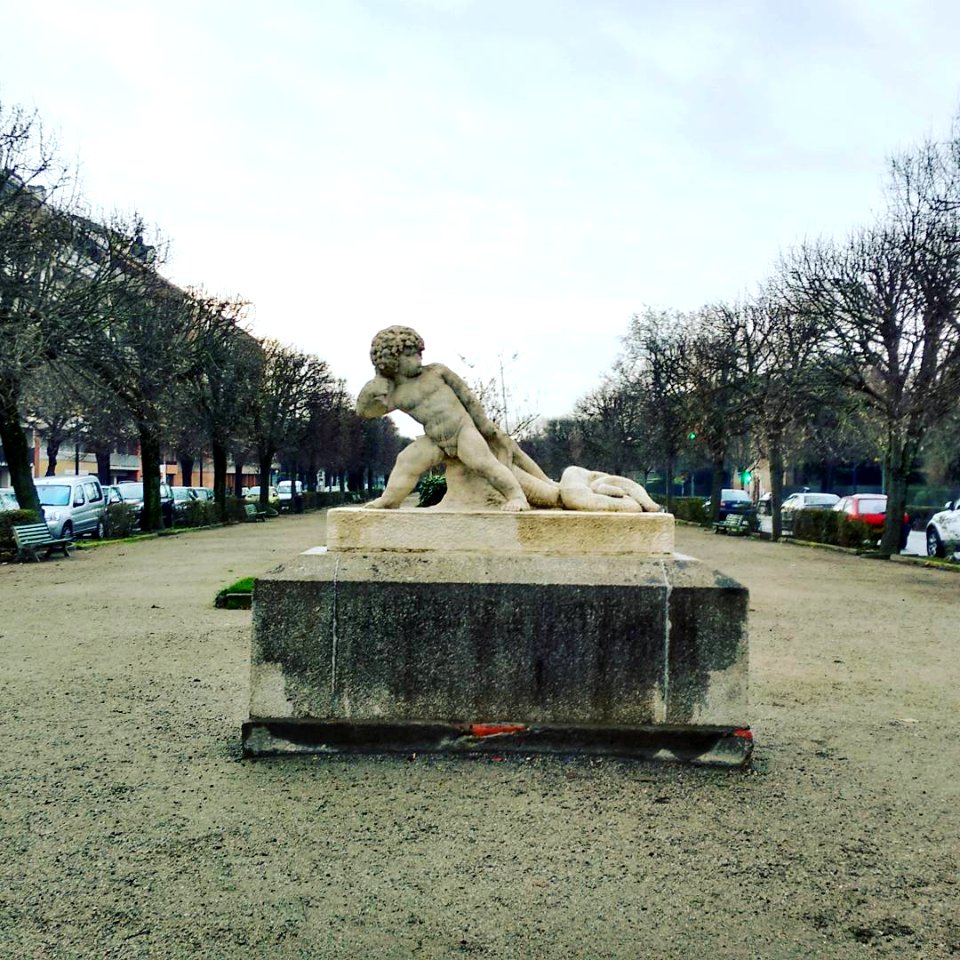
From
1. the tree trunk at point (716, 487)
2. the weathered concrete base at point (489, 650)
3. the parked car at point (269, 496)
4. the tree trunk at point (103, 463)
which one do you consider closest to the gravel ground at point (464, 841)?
the weathered concrete base at point (489, 650)

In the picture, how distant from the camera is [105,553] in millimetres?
20922

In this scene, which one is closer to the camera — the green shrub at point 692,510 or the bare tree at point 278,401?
the green shrub at point 692,510

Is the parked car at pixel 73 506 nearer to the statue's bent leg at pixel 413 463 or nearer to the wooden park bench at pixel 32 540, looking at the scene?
the wooden park bench at pixel 32 540

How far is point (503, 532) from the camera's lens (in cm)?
514

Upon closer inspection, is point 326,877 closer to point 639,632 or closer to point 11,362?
point 639,632

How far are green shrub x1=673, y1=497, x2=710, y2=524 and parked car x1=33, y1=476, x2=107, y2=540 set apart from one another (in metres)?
22.8

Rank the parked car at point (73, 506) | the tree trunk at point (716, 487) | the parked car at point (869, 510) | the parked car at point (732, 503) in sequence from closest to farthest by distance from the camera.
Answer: the parked car at point (73, 506) → the parked car at point (869, 510) → the tree trunk at point (716, 487) → the parked car at point (732, 503)

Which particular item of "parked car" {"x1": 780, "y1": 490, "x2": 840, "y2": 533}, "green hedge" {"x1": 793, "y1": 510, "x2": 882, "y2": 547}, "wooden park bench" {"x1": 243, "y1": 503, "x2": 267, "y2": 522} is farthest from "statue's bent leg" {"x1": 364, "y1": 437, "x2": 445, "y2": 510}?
"wooden park bench" {"x1": 243, "y1": 503, "x2": 267, "y2": 522}

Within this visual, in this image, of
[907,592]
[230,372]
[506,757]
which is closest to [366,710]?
[506,757]

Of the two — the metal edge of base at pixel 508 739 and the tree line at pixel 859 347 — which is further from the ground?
the tree line at pixel 859 347

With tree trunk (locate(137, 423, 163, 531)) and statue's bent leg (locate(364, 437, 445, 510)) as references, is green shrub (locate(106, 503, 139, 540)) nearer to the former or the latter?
tree trunk (locate(137, 423, 163, 531))

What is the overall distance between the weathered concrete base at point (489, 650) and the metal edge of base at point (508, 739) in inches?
1.6

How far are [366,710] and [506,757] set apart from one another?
0.78 metres

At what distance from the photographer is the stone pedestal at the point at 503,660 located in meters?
4.81
